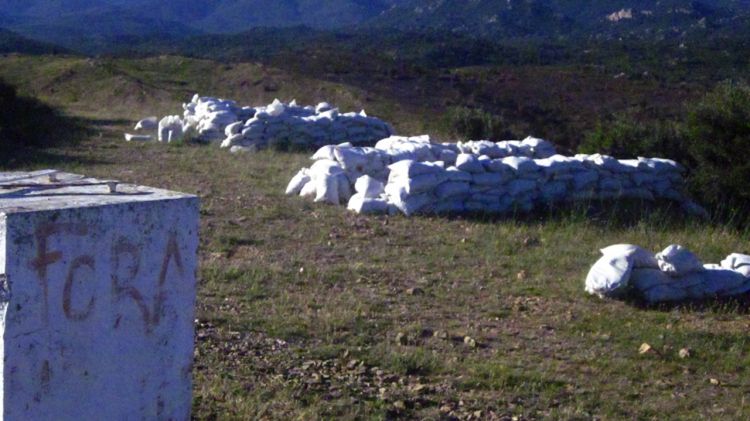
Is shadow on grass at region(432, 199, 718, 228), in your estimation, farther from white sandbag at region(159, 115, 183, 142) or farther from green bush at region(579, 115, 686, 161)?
white sandbag at region(159, 115, 183, 142)

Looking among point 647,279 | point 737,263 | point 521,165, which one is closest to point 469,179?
point 521,165

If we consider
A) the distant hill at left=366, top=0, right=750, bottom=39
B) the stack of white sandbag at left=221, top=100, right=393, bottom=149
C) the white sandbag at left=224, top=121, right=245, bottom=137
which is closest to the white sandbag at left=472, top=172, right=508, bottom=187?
the stack of white sandbag at left=221, top=100, right=393, bottom=149

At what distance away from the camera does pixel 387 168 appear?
1156 centimetres

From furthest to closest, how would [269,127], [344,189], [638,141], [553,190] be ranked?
[269,127], [638,141], [553,190], [344,189]

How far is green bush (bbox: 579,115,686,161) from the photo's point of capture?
13.7 metres

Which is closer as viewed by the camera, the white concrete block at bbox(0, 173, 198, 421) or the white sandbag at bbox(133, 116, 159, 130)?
the white concrete block at bbox(0, 173, 198, 421)

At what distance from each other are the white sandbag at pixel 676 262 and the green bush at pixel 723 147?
4.50 m

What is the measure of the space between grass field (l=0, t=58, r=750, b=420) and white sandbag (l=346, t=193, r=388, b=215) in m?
0.20

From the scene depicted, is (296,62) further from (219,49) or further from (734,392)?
(734,392)

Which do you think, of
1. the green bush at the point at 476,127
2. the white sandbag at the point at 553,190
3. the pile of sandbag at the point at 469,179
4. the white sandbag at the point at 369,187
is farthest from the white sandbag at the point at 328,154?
the green bush at the point at 476,127

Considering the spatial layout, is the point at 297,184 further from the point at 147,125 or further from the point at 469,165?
the point at 147,125

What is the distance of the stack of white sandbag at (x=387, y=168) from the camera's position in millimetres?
10289

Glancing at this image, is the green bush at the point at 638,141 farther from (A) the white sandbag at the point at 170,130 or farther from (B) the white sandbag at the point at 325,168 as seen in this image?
(A) the white sandbag at the point at 170,130

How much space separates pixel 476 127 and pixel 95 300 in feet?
54.8
